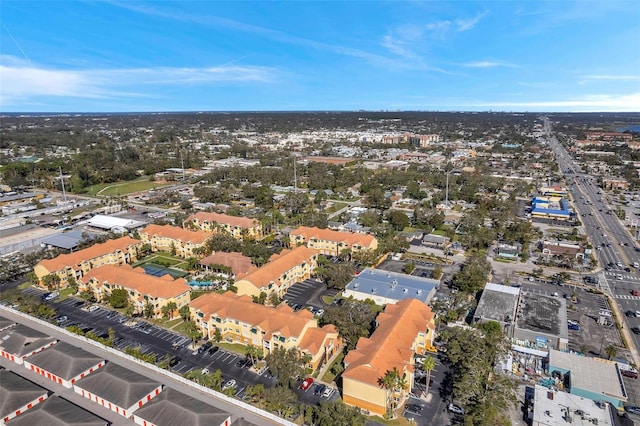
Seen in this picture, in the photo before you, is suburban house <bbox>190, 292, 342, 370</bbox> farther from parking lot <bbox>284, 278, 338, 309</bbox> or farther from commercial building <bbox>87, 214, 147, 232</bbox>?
commercial building <bbox>87, 214, 147, 232</bbox>

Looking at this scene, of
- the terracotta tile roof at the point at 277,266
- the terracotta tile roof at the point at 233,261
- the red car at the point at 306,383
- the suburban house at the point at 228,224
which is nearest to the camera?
the red car at the point at 306,383

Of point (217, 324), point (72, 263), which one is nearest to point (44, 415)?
point (217, 324)

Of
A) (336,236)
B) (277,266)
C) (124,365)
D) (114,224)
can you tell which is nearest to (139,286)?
(124,365)

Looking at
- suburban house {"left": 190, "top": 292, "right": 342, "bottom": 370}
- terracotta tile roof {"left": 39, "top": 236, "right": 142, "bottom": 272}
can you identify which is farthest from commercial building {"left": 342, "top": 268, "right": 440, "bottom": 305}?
terracotta tile roof {"left": 39, "top": 236, "right": 142, "bottom": 272}

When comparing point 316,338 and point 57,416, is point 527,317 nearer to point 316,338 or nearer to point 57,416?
point 316,338

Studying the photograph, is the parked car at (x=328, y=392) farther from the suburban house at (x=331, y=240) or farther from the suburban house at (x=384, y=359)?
the suburban house at (x=331, y=240)

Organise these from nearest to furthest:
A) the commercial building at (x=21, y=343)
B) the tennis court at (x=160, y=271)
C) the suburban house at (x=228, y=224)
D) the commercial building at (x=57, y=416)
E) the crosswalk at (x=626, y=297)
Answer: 1. the commercial building at (x=57, y=416)
2. the commercial building at (x=21, y=343)
3. the crosswalk at (x=626, y=297)
4. the tennis court at (x=160, y=271)
5. the suburban house at (x=228, y=224)

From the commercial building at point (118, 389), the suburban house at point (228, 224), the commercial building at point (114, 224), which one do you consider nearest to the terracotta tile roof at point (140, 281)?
the commercial building at point (118, 389)

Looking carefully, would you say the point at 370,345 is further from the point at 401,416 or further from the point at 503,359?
the point at 503,359
